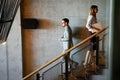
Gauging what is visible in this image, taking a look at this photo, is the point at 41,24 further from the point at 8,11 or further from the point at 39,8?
the point at 8,11

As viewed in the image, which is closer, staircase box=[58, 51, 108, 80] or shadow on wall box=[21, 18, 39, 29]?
staircase box=[58, 51, 108, 80]

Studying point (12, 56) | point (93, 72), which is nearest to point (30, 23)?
point (12, 56)

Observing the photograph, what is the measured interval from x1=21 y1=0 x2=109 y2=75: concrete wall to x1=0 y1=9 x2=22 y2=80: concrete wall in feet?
0.63

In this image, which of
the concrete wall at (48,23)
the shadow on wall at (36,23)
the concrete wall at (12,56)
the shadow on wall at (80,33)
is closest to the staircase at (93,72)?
the shadow on wall at (80,33)

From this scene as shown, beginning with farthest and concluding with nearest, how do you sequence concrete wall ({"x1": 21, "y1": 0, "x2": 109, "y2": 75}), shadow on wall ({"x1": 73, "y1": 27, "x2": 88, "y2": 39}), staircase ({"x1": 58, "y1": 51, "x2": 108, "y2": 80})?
shadow on wall ({"x1": 73, "y1": 27, "x2": 88, "y2": 39}), concrete wall ({"x1": 21, "y1": 0, "x2": 109, "y2": 75}), staircase ({"x1": 58, "y1": 51, "x2": 108, "y2": 80})

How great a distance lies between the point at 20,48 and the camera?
24.3ft

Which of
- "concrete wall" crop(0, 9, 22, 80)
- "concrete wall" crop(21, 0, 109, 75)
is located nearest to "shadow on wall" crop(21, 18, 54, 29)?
"concrete wall" crop(21, 0, 109, 75)

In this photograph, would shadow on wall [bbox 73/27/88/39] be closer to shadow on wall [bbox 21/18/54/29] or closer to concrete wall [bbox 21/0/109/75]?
concrete wall [bbox 21/0/109/75]

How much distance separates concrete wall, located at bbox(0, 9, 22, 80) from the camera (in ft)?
24.1

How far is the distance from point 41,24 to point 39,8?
1.64 ft

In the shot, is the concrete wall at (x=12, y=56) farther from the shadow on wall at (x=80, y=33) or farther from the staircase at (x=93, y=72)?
the staircase at (x=93, y=72)

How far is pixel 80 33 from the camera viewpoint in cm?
729

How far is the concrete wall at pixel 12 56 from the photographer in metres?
7.36

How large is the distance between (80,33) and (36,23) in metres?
1.39
